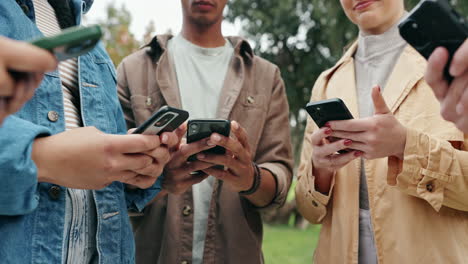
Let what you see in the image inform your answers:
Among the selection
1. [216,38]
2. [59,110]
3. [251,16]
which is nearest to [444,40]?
[59,110]

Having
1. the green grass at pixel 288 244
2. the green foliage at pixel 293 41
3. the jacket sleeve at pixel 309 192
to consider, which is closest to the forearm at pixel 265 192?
the jacket sleeve at pixel 309 192

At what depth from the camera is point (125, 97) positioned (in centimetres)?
245

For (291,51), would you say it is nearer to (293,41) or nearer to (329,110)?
(293,41)

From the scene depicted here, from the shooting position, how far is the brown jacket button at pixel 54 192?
55.5 inches

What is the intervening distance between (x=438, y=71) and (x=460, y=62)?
0.26ft

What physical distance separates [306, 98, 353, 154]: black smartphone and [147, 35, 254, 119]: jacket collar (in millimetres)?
694

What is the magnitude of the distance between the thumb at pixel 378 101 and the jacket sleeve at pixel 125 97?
1.32 metres

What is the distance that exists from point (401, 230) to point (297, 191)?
0.63 meters

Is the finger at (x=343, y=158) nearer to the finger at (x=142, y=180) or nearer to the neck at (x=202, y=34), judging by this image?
the finger at (x=142, y=180)

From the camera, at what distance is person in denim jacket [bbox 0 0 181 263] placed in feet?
4.03

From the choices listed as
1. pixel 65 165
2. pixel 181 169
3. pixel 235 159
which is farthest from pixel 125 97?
pixel 65 165

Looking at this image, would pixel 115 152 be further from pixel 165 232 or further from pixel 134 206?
pixel 165 232

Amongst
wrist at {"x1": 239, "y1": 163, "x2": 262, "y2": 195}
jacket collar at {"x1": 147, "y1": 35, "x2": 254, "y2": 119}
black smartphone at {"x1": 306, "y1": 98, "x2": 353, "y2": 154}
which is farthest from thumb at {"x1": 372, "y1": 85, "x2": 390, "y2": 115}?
jacket collar at {"x1": 147, "y1": 35, "x2": 254, "y2": 119}

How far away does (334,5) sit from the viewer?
6.79 meters
